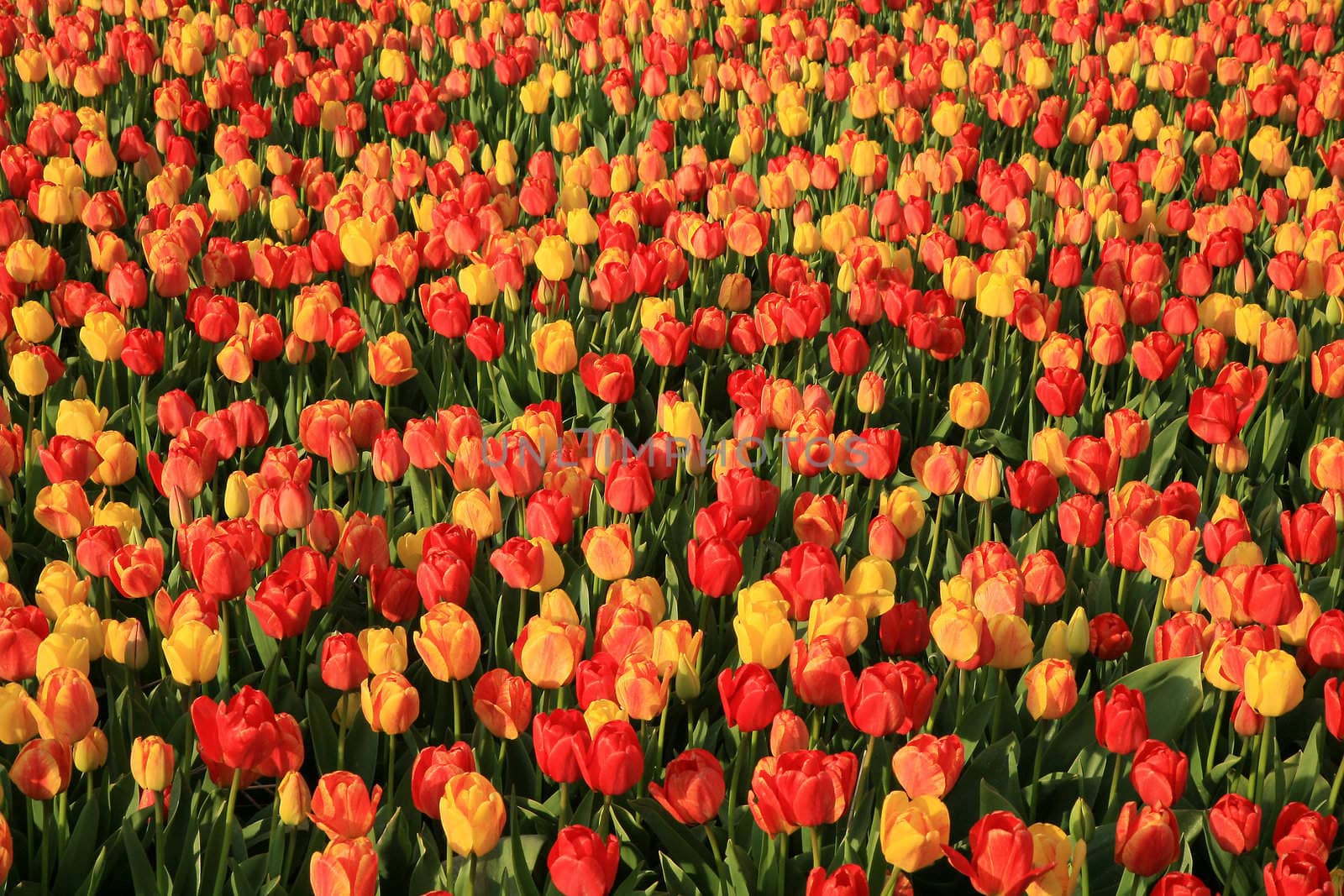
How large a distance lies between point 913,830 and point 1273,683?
60cm

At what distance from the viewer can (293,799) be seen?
188 cm

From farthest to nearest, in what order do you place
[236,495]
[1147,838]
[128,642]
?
[236,495] < [128,642] < [1147,838]

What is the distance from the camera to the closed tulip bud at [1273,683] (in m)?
2.01

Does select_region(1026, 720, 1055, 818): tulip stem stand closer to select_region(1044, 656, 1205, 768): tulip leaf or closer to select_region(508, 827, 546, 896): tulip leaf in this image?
select_region(1044, 656, 1205, 768): tulip leaf

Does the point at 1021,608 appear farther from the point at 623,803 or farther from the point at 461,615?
the point at 461,615

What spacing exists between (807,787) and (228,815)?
2.46ft

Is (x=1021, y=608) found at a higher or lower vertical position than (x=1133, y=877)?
higher

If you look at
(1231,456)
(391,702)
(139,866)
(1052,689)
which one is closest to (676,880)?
(391,702)

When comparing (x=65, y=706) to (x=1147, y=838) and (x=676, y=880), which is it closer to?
(x=676, y=880)

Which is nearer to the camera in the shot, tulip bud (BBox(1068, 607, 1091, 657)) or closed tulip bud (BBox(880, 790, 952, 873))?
closed tulip bud (BBox(880, 790, 952, 873))

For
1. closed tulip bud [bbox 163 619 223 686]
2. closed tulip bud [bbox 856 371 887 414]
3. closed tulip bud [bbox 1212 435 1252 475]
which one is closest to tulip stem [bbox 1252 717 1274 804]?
closed tulip bud [bbox 1212 435 1252 475]

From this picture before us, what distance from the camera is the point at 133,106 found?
18.5ft

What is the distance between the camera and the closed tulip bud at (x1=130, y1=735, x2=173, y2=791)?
6.27 feet

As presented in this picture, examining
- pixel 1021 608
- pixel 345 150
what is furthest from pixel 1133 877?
pixel 345 150
